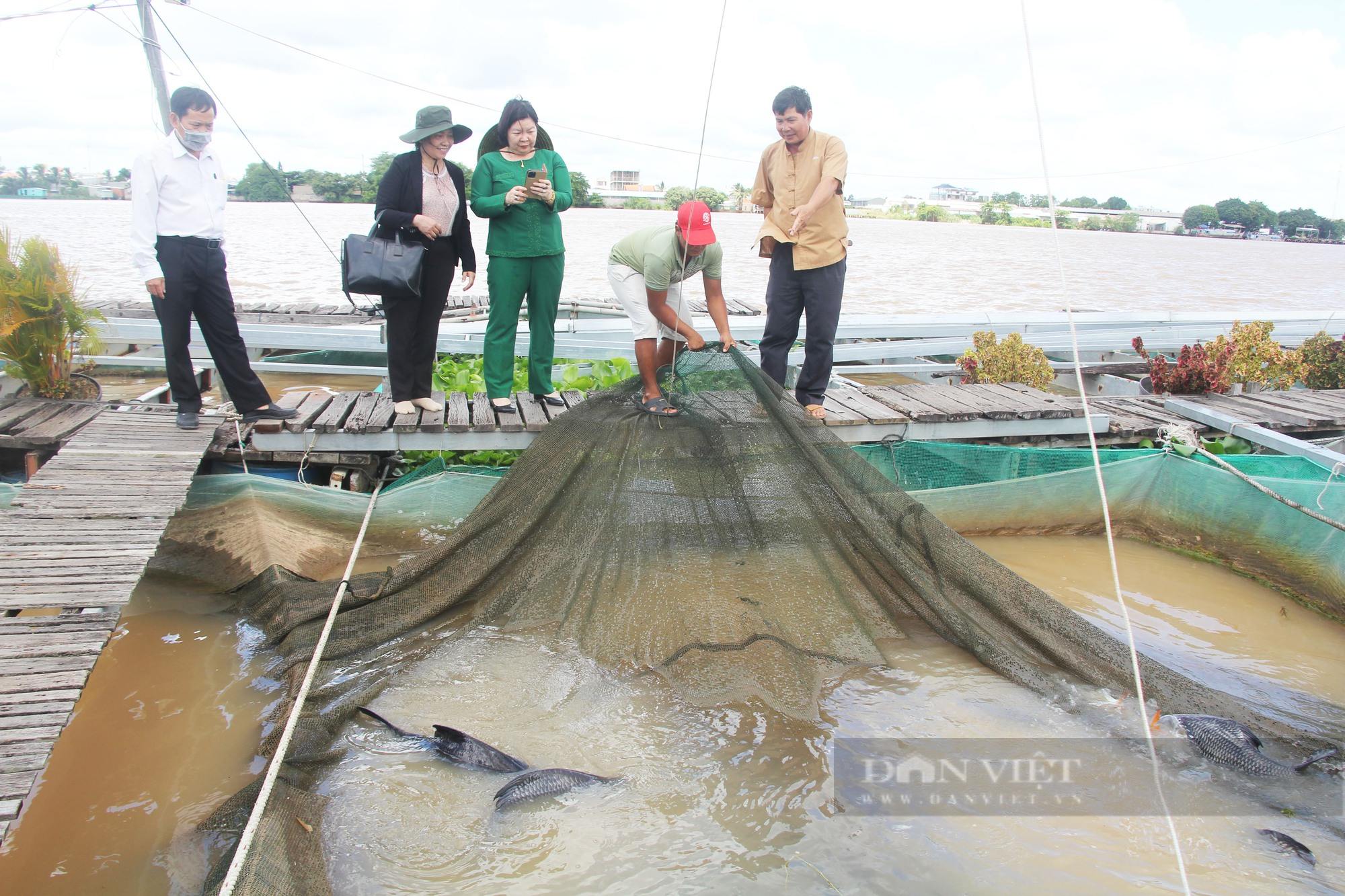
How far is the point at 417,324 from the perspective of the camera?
4.40 metres

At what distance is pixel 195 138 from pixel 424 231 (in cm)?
110

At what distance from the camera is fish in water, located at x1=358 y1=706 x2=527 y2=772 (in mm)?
2664

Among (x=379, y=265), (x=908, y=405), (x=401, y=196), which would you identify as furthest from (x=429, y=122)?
(x=908, y=405)

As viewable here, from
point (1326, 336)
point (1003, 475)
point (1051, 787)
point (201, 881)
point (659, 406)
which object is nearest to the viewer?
point (201, 881)

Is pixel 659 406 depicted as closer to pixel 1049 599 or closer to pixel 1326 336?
pixel 1049 599

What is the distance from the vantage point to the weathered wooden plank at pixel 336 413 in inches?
169

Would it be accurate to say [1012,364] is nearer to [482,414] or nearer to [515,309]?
[515,309]

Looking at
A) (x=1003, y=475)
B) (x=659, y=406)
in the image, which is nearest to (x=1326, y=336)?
(x=1003, y=475)

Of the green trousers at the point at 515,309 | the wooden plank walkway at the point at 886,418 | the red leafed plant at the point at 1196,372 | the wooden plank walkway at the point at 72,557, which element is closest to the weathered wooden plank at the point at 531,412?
the wooden plank walkway at the point at 886,418

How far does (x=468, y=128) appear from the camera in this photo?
4324mm

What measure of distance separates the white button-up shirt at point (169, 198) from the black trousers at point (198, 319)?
0.17 ft

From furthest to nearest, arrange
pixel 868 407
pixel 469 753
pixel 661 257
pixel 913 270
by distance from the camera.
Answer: pixel 913 270 → pixel 868 407 → pixel 661 257 → pixel 469 753

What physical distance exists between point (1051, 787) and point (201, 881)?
8.35ft

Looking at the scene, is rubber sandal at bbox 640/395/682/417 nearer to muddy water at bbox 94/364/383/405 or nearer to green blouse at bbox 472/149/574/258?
green blouse at bbox 472/149/574/258
